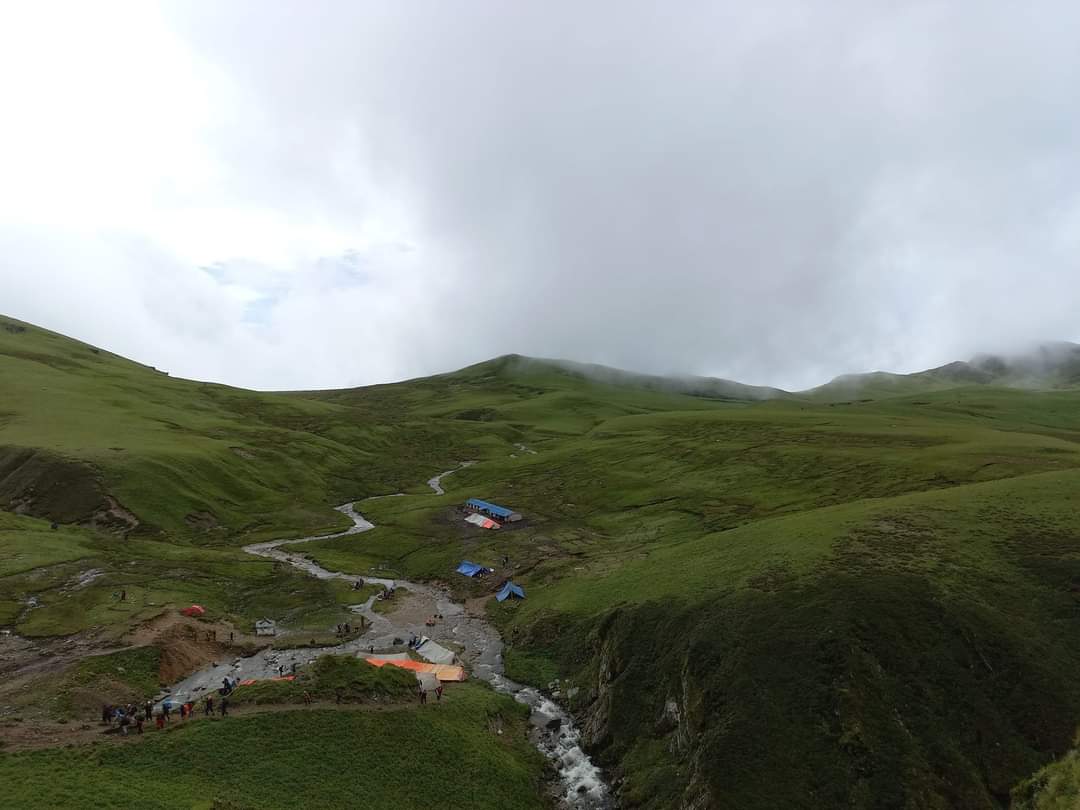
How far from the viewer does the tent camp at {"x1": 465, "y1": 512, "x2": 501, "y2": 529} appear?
11931cm

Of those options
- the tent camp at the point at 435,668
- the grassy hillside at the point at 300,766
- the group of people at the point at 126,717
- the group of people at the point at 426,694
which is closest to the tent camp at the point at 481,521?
the tent camp at the point at 435,668

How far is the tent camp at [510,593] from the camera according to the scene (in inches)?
3354

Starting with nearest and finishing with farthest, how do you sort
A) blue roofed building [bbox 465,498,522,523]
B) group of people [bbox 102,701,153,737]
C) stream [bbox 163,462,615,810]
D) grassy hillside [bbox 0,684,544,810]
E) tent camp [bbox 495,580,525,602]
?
grassy hillside [bbox 0,684,544,810]
group of people [bbox 102,701,153,737]
stream [bbox 163,462,615,810]
tent camp [bbox 495,580,525,602]
blue roofed building [bbox 465,498,522,523]

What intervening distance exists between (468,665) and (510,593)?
64.4ft

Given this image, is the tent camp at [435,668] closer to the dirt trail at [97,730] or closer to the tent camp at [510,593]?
the dirt trail at [97,730]

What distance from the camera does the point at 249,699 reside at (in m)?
48.0

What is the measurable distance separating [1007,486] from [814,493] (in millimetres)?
35399

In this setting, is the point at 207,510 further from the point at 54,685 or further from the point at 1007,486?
the point at 1007,486

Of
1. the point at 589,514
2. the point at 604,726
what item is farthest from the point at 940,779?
the point at 589,514

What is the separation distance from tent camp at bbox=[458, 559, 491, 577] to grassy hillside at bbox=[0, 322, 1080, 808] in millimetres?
1624

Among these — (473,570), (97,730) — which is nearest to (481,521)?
(473,570)

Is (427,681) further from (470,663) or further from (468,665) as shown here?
(470,663)

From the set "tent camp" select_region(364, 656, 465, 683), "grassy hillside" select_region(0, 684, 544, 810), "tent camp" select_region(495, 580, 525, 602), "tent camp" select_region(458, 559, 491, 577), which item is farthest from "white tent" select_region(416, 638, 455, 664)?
"tent camp" select_region(458, 559, 491, 577)

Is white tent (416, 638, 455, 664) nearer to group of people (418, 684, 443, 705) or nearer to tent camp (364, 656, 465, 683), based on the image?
tent camp (364, 656, 465, 683)
